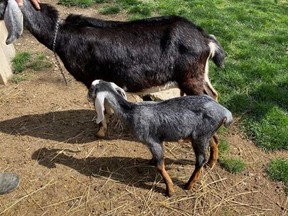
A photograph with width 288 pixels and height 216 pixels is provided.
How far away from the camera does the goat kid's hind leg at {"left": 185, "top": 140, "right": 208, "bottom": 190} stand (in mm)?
3538

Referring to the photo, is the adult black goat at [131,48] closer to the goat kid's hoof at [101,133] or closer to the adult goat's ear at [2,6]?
the adult goat's ear at [2,6]

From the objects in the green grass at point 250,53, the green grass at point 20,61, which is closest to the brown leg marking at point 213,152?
the green grass at point 250,53

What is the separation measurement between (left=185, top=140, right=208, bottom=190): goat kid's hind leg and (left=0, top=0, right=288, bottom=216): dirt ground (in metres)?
0.11

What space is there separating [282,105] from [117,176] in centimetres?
233

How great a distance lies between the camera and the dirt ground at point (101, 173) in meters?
3.70

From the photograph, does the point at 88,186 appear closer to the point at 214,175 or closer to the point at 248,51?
the point at 214,175

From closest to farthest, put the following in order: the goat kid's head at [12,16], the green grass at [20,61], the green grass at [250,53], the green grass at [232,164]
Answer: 1. the goat kid's head at [12,16]
2. the green grass at [232,164]
3. the green grass at [250,53]
4. the green grass at [20,61]

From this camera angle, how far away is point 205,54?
4.00 metres

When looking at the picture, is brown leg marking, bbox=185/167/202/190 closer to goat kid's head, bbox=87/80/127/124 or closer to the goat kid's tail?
goat kid's head, bbox=87/80/127/124

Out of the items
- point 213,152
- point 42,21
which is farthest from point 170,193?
point 42,21

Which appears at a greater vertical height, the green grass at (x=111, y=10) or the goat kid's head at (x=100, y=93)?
the goat kid's head at (x=100, y=93)

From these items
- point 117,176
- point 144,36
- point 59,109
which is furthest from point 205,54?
point 59,109

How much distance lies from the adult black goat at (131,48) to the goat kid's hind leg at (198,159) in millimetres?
708

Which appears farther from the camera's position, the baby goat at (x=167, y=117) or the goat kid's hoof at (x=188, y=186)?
the goat kid's hoof at (x=188, y=186)
